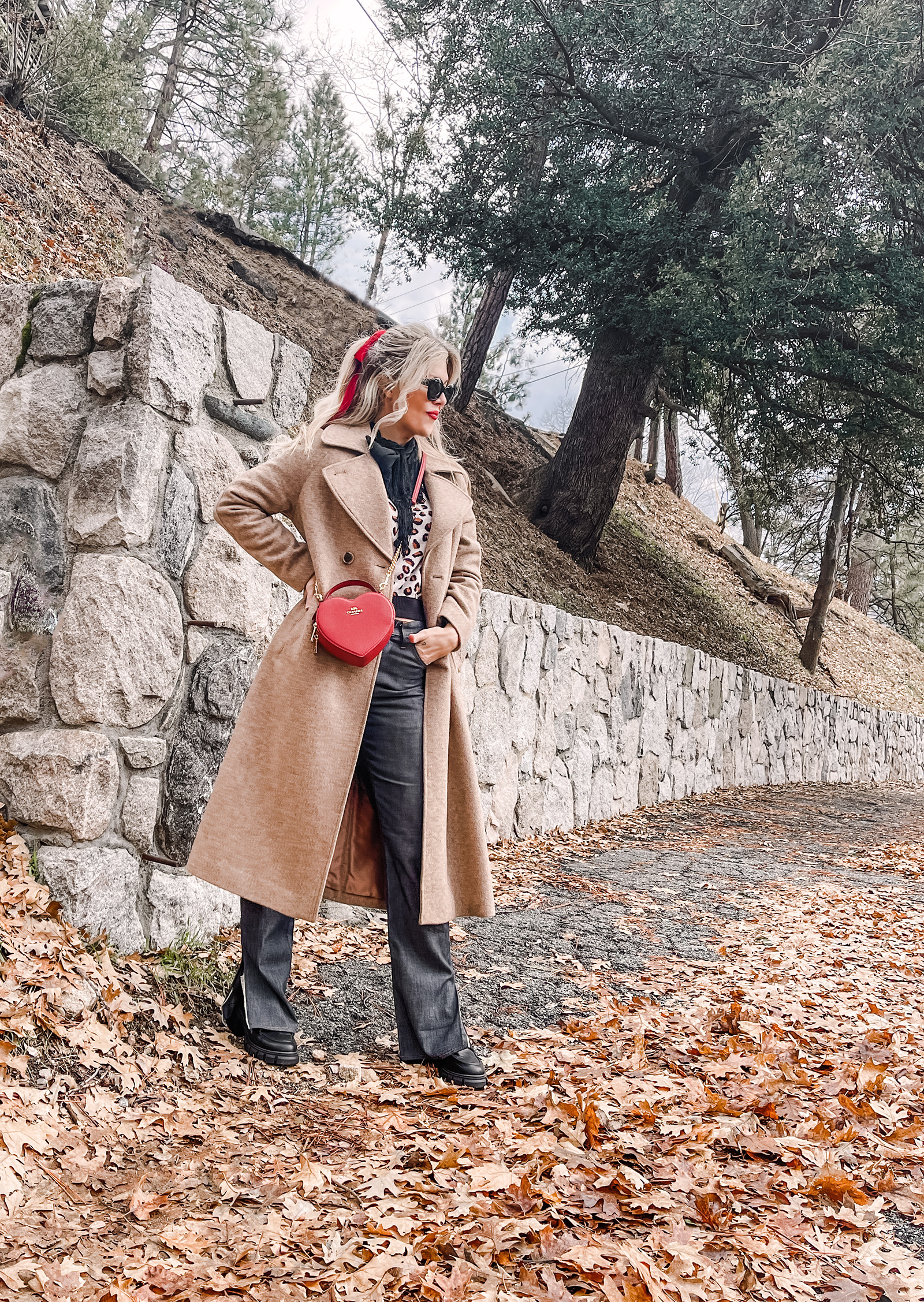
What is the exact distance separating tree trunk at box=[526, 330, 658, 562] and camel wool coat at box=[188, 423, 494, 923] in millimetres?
8365

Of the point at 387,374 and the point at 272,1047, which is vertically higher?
the point at 387,374

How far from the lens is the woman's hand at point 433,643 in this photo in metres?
2.81

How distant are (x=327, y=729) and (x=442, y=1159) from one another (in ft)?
3.67

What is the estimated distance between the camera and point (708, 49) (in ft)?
28.5

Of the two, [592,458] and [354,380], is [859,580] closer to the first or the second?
[592,458]

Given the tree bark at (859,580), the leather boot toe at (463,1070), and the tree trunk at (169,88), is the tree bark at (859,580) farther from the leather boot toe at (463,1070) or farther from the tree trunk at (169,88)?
the leather boot toe at (463,1070)

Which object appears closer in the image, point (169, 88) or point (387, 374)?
point (387, 374)

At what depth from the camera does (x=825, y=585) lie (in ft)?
48.4

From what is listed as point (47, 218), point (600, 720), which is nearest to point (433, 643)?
point (600, 720)

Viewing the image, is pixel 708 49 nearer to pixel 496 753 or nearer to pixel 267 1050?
pixel 496 753

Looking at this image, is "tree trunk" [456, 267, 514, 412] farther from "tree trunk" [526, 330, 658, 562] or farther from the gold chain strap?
the gold chain strap

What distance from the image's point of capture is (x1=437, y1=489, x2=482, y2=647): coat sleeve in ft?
9.56

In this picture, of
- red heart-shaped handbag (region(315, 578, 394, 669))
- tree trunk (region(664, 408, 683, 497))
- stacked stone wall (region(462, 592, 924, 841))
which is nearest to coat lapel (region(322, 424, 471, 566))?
red heart-shaped handbag (region(315, 578, 394, 669))

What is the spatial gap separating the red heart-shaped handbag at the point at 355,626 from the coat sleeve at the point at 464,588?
245mm
